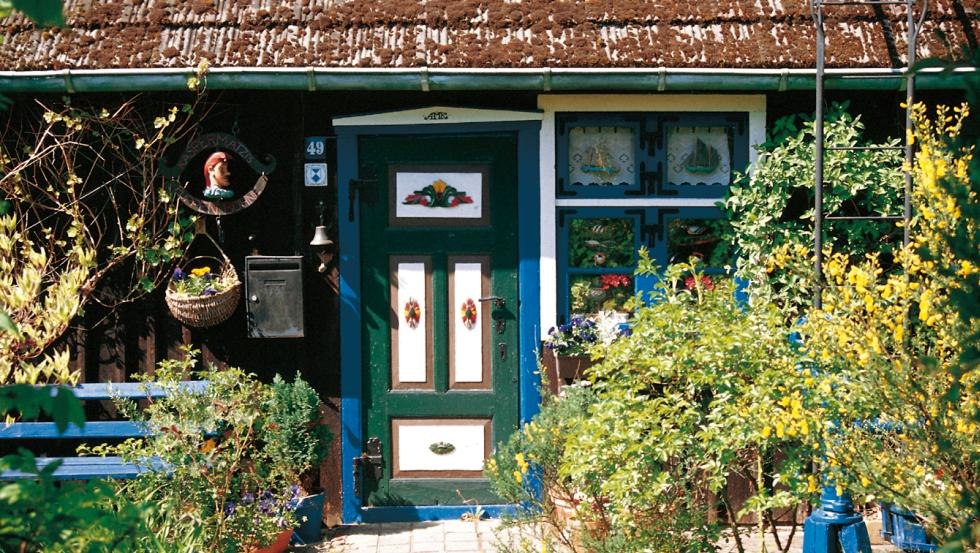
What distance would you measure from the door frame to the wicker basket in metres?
0.67

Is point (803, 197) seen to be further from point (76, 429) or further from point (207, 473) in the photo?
point (76, 429)

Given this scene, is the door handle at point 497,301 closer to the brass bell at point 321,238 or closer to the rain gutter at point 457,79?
the brass bell at point 321,238

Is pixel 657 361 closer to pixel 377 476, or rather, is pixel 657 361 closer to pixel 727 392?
pixel 727 392

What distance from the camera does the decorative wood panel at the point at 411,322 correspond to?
730cm

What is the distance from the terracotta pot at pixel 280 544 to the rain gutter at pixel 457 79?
260cm

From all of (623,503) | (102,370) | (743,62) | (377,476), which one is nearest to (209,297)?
(102,370)

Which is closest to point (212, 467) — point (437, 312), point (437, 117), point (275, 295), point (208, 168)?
point (275, 295)

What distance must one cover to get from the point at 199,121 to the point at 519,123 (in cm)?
198

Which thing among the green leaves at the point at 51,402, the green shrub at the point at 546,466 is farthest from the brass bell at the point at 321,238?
the green leaves at the point at 51,402

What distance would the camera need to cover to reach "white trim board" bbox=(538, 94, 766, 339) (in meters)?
7.14

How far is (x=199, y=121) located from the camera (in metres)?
7.12

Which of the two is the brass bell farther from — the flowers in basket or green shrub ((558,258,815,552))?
green shrub ((558,258,815,552))

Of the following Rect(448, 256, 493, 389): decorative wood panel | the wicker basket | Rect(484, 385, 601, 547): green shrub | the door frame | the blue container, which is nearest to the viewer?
Rect(484, 385, 601, 547): green shrub

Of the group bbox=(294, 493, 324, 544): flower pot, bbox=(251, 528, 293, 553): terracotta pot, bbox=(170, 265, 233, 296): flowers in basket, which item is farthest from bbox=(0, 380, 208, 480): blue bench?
bbox=(294, 493, 324, 544): flower pot
